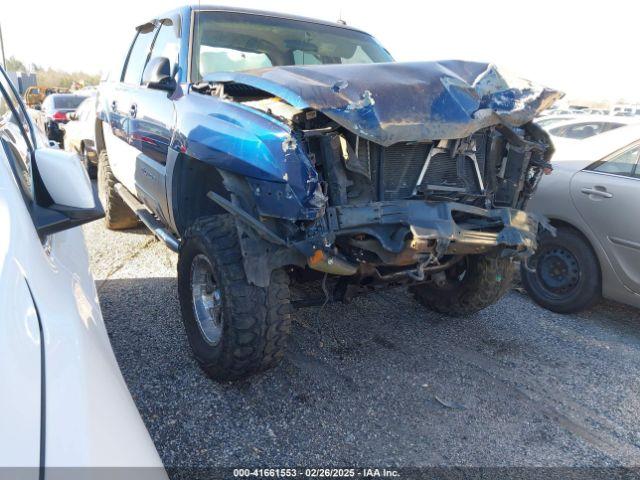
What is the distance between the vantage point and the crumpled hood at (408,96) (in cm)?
248

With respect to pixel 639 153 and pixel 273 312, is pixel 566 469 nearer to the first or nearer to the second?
pixel 273 312

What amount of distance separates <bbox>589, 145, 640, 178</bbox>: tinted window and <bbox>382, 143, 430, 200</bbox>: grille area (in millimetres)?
2188

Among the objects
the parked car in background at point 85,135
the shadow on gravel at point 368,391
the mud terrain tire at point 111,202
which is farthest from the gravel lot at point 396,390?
the parked car in background at point 85,135

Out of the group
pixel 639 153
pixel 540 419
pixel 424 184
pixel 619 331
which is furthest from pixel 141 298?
pixel 639 153

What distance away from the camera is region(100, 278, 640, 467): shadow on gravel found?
97.7 inches

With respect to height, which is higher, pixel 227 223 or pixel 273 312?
pixel 227 223

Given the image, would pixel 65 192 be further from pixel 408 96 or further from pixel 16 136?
pixel 408 96

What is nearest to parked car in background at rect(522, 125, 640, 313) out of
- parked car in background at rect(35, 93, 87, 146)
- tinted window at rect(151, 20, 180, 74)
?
tinted window at rect(151, 20, 180, 74)

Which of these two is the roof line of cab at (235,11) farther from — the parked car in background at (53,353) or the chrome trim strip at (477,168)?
the parked car in background at (53,353)

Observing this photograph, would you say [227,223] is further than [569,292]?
No

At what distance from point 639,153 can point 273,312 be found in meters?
3.32

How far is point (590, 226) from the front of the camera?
4105mm

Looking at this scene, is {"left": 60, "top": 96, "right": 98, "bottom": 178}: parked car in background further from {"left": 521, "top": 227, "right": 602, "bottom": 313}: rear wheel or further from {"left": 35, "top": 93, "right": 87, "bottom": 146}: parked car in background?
{"left": 521, "top": 227, "right": 602, "bottom": 313}: rear wheel

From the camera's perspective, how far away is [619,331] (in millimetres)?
4094
